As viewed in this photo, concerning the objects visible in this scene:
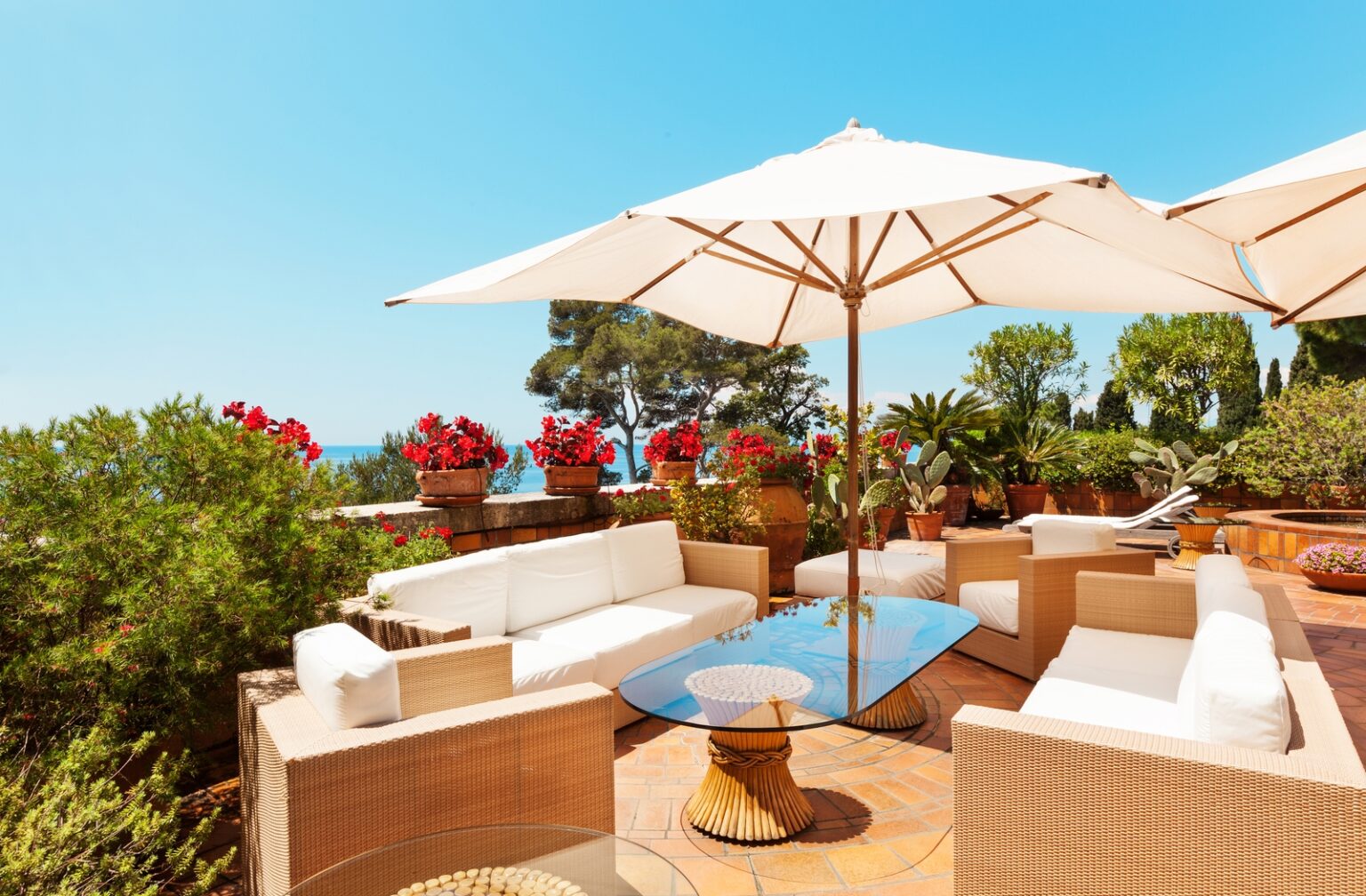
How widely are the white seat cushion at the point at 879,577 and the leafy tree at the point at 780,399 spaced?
1576 centimetres

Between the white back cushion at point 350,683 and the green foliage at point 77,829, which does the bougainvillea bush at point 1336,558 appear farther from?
the green foliage at point 77,829

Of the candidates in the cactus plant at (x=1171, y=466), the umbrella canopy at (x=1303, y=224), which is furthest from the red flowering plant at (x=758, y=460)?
the cactus plant at (x=1171, y=466)

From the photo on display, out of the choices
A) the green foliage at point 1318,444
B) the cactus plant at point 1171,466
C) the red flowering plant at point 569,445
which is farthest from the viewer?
the cactus plant at point 1171,466

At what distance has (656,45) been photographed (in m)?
10.5

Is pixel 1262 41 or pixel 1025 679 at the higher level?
pixel 1262 41

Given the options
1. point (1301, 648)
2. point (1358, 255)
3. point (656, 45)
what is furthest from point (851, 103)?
point (1301, 648)

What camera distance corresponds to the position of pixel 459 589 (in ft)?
10.0

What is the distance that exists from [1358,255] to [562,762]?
3966 mm

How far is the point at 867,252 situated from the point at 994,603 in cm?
220

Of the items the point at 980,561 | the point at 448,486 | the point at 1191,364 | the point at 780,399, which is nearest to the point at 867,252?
the point at 980,561

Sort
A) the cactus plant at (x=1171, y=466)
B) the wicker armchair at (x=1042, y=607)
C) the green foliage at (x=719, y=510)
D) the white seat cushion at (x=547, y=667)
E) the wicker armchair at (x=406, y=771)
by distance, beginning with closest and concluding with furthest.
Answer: the wicker armchair at (x=406, y=771)
the white seat cushion at (x=547, y=667)
the wicker armchair at (x=1042, y=607)
the green foliage at (x=719, y=510)
the cactus plant at (x=1171, y=466)

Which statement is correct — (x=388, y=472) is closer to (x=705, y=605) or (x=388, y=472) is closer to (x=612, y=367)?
(x=705, y=605)

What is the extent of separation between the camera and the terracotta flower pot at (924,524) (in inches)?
356

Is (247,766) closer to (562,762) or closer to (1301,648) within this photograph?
(562,762)
